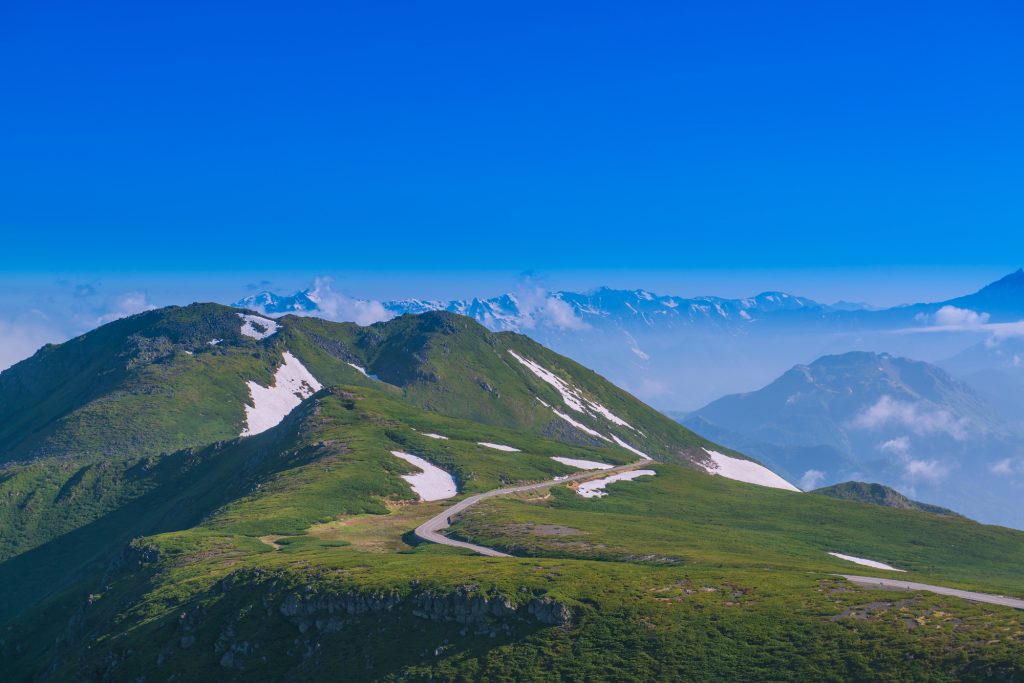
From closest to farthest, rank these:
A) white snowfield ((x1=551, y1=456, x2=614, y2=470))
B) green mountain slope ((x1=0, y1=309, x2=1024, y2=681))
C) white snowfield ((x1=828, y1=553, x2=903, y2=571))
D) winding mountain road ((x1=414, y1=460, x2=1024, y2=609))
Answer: green mountain slope ((x1=0, y1=309, x2=1024, y2=681)) < winding mountain road ((x1=414, y1=460, x2=1024, y2=609)) < white snowfield ((x1=828, y1=553, x2=903, y2=571)) < white snowfield ((x1=551, y1=456, x2=614, y2=470))

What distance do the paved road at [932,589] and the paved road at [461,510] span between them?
38.2m

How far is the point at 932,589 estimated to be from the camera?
6469cm

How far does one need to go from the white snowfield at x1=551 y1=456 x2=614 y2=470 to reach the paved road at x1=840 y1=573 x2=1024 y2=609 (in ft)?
344

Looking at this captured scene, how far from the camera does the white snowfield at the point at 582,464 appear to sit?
17530cm

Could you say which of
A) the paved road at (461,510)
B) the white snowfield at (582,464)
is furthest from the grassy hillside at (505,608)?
the white snowfield at (582,464)

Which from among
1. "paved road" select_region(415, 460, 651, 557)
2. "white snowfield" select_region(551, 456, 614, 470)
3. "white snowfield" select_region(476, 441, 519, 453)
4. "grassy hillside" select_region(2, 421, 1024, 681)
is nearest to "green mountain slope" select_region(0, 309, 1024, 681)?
"grassy hillside" select_region(2, 421, 1024, 681)

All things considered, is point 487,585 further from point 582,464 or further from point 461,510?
point 582,464

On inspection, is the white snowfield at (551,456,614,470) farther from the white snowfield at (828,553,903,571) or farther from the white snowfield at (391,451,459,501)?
the white snowfield at (828,553,903,571)

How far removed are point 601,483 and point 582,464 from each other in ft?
83.4

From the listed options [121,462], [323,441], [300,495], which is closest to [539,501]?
[300,495]

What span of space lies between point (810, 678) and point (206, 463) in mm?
155561

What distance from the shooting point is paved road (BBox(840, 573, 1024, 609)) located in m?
58.8

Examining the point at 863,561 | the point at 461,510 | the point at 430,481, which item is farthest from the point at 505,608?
the point at 430,481

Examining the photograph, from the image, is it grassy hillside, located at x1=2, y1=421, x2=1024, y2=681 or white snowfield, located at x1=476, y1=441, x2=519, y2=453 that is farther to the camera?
white snowfield, located at x1=476, y1=441, x2=519, y2=453
